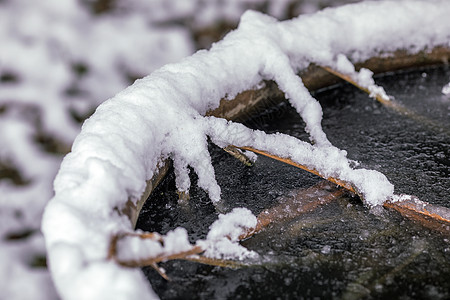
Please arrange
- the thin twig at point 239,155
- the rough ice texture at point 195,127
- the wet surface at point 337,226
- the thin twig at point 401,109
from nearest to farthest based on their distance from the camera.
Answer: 1. the rough ice texture at point 195,127
2. the wet surface at point 337,226
3. the thin twig at point 239,155
4. the thin twig at point 401,109

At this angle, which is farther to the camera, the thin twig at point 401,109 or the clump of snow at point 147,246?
the thin twig at point 401,109

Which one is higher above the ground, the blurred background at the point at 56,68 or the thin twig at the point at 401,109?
the blurred background at the point at 56,68

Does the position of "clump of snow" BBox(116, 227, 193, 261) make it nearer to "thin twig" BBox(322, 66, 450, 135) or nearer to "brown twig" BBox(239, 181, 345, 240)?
"brown twig" BBox(239, 181, 345, 240)

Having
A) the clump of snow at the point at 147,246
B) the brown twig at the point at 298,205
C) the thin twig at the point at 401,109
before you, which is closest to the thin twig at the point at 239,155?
the brown twig at the point at 298,205

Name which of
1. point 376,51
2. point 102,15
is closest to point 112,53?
point 102,15

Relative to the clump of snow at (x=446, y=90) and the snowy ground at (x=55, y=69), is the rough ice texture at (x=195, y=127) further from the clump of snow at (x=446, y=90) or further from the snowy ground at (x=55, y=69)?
the snowy ground at (x=55, y=69)
